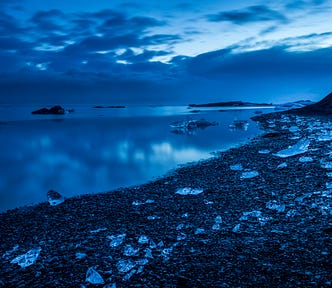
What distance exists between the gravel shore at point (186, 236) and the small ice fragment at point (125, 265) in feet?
0.05

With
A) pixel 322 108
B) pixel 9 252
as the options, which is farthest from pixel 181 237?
pixel 322 108

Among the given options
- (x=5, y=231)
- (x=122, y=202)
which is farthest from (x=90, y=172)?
(x=5, y=231)

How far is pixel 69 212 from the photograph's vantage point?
23.7 ft

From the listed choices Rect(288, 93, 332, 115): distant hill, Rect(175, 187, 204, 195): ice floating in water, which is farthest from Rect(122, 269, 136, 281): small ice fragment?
Rect(288, 93, 332, 115): distant hill

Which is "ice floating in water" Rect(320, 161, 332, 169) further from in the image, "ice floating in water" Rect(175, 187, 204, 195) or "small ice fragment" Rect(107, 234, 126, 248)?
"small ice fragment" Rect(107, 234, 126, 248)

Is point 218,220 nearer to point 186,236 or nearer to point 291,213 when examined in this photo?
point 186,236

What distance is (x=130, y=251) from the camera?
484cm

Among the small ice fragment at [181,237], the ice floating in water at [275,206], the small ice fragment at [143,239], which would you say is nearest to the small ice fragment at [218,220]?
the small ice fragment at [181,237]

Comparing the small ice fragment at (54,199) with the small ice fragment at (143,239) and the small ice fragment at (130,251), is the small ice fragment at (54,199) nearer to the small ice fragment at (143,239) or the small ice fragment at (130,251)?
the small ice fragment at (143,239)

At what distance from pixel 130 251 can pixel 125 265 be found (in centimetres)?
46

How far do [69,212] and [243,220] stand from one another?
4.49m

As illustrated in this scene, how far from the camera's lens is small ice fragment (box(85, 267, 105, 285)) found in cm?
398

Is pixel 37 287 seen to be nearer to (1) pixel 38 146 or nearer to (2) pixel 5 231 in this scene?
(2) pixel 5 231

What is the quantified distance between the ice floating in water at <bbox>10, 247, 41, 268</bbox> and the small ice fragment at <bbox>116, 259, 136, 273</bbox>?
1.54 m
